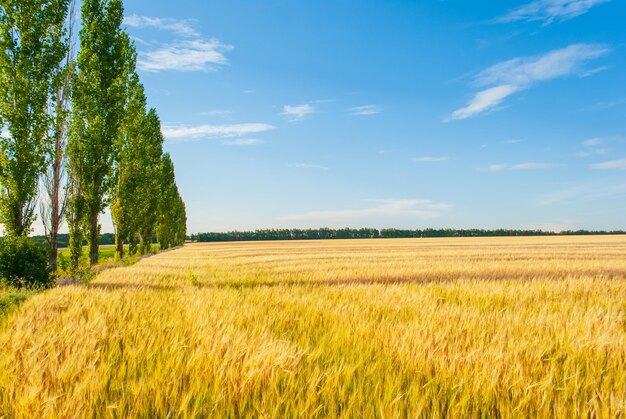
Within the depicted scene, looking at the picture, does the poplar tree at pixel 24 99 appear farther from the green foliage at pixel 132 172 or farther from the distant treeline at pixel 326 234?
the distant treeline at pixel 326 234

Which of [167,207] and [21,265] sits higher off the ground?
[167,207]

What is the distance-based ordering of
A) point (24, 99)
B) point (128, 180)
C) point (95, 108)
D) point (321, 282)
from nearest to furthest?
point (321, 282) → point (24, 99) → point (95, 108) → point (128, 180)

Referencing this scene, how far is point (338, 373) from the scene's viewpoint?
2.72m

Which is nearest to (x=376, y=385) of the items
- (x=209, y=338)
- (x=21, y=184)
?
(x=209, y=338)

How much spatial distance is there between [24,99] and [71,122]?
4.21 m

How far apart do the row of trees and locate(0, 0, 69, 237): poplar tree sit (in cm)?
4

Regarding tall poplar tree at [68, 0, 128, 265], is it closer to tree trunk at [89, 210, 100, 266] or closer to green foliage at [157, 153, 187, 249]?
tree trunk at [89, 210, 100, 266]

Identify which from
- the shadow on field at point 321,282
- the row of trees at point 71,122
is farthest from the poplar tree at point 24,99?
the shadow on field at point 321,282

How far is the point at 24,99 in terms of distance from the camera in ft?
54.7

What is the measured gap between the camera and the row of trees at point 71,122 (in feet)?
54.4

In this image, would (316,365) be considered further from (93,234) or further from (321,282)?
(93,234)

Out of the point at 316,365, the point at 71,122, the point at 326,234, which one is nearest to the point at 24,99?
the point at 71,122

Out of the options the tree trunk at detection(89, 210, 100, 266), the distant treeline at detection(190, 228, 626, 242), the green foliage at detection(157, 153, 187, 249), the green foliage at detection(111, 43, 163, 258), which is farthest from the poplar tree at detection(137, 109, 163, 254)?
the distant treeline at detection(190, 228, 626, 242)

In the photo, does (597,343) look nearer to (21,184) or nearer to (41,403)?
(41,403)
